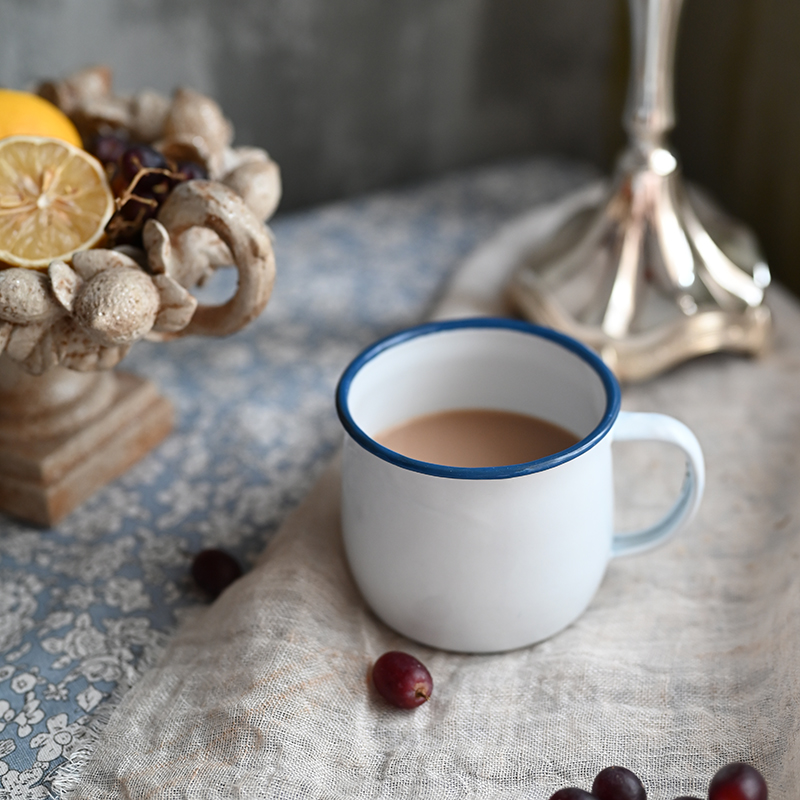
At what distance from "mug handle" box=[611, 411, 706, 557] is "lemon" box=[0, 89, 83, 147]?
1.29 ft

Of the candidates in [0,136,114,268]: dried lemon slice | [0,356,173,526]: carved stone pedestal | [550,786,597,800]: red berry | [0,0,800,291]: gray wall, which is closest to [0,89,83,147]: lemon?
[0,136,114,268]: dried lemon slice

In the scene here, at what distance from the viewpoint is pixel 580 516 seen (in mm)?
486

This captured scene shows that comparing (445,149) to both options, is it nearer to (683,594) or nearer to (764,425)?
(764,425)

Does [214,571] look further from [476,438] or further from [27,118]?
[27,118]

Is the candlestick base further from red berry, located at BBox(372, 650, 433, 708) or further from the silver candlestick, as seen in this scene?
red berry, located at BBox(372, 650, 433, 708)

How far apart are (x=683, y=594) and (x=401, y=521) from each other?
8.3 inches

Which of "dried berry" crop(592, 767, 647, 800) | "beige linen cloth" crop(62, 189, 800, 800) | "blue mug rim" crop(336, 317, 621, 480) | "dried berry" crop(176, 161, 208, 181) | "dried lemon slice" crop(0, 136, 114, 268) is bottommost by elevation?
"beige linen cloth" crop(62, 189, 800, 800)

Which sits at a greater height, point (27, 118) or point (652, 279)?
point (27, 118)

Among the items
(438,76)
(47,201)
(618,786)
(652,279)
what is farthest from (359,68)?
(618,786)

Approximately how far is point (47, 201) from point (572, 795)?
16.8 inches

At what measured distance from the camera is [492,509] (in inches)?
18.2

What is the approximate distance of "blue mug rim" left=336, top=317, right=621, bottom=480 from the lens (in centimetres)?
45

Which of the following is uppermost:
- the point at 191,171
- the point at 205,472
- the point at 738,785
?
the point at 191,171

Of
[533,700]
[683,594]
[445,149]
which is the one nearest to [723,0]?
[445,149]
